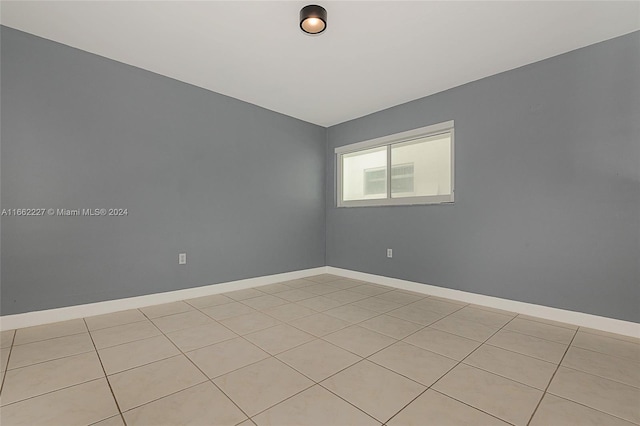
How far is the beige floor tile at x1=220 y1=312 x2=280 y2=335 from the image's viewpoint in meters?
2.30

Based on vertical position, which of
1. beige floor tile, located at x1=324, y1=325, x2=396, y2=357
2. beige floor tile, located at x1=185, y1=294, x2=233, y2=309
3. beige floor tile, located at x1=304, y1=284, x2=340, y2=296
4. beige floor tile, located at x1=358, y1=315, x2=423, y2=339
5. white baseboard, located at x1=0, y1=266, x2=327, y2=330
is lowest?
beige floor tile, located at x1=304, y1=284, x2=340, y2=296

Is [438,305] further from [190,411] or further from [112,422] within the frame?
[112,422]

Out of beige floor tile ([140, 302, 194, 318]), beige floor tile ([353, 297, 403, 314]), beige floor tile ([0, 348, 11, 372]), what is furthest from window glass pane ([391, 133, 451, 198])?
beige floor tile ([0, 348, 11, 372])

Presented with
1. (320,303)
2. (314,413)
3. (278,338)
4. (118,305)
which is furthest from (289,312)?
(118,305)

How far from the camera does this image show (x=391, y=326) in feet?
7.80

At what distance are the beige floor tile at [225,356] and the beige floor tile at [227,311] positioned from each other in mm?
585

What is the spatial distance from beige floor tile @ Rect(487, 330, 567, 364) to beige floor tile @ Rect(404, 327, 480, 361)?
208 millimetres

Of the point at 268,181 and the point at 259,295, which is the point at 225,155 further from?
the point at 259,295

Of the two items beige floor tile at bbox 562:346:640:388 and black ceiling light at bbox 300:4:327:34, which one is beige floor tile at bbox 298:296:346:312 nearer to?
beige floor tile at bbox 562:346:640:388

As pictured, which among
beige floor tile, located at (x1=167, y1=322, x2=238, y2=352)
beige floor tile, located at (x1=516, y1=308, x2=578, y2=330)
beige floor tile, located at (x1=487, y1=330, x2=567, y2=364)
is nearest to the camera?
beige floor tile, located at (x1=487, y1=330, x2=567, y2=364)

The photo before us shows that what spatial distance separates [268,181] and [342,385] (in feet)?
9.74

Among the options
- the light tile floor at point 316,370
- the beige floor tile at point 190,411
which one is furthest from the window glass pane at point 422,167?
the beige floor tile at point 190,411

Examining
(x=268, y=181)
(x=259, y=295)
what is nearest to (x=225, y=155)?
(x=268, y=181)

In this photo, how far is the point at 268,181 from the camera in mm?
3986
